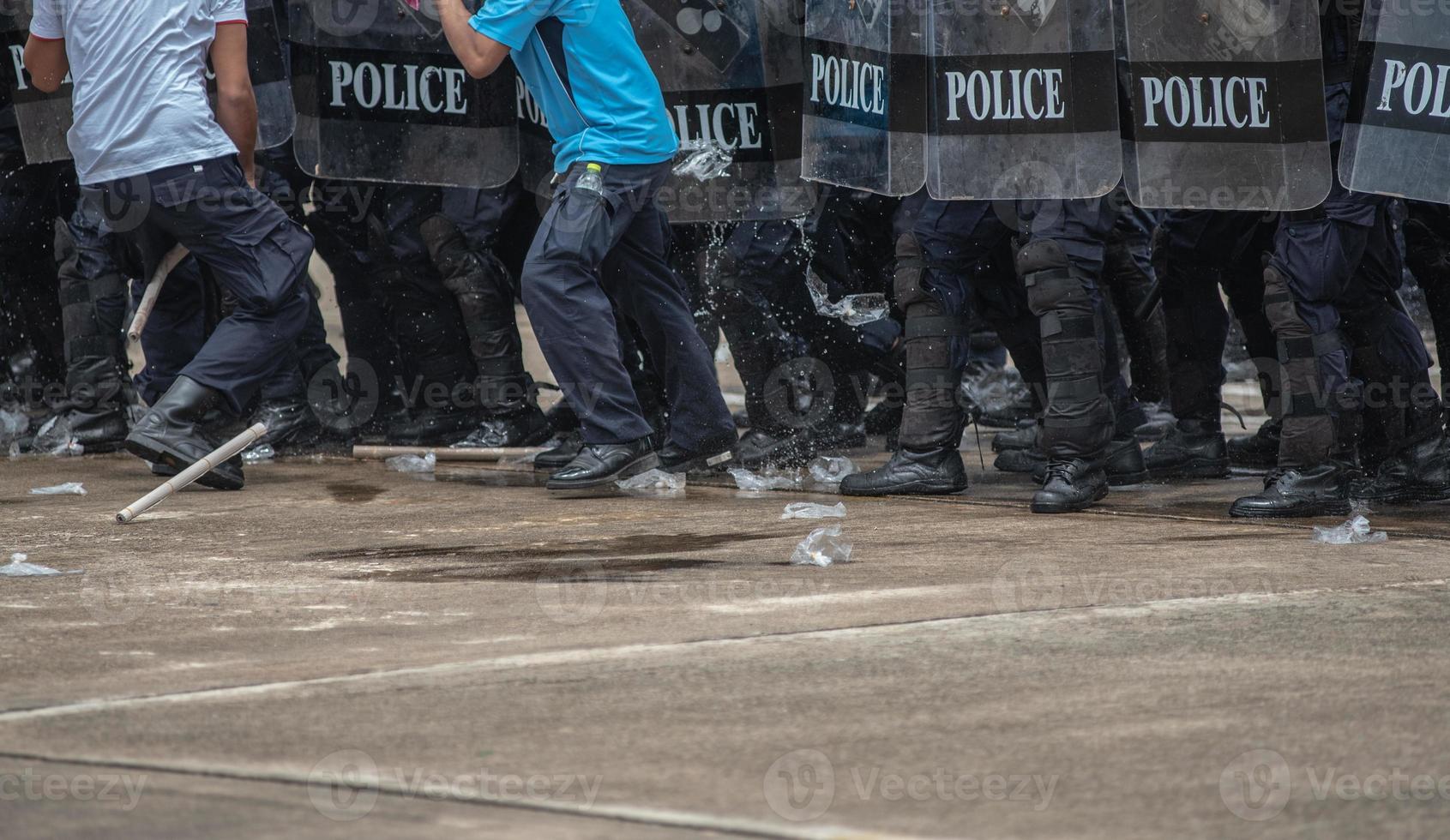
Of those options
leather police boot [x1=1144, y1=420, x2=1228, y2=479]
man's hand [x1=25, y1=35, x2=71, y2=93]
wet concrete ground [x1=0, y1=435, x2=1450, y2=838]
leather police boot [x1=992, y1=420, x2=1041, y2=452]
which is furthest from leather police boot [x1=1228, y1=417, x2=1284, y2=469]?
man's hand [x1=25, y1=35, x2=71, y2=93]

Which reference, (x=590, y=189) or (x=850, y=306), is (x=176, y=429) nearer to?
(x=590, y=189)

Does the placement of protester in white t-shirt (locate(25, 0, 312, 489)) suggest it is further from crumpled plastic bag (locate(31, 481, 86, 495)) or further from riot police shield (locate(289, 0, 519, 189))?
riot police shield (locate(289, 0, 519, 189))

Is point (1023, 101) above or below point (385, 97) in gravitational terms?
below

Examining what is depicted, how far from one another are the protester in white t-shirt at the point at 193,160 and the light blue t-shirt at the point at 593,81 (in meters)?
0.91

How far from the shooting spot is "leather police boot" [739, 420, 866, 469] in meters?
6.54

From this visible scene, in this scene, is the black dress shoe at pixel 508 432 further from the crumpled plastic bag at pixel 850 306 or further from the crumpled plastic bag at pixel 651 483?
the crumpled plastic bag at pixel 850 306

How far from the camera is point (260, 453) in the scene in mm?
7027

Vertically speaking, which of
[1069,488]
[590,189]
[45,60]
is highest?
[45,60]

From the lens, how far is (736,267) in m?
6.60

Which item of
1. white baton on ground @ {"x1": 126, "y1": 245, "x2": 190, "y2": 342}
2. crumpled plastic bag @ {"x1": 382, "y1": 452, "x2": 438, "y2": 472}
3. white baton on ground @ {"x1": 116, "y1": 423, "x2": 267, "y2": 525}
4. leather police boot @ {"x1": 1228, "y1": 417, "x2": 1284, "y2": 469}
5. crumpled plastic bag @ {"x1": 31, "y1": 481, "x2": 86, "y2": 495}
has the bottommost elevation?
leather police boot @ {"x1": 1228, "y1": 417, "x2": 1284, "y2": 469}

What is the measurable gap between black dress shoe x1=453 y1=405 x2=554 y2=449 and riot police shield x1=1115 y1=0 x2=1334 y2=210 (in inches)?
97.7

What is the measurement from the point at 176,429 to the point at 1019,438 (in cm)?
282

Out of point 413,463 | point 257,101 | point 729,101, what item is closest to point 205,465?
point 413,463

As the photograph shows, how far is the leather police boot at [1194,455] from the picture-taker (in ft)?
20.5
